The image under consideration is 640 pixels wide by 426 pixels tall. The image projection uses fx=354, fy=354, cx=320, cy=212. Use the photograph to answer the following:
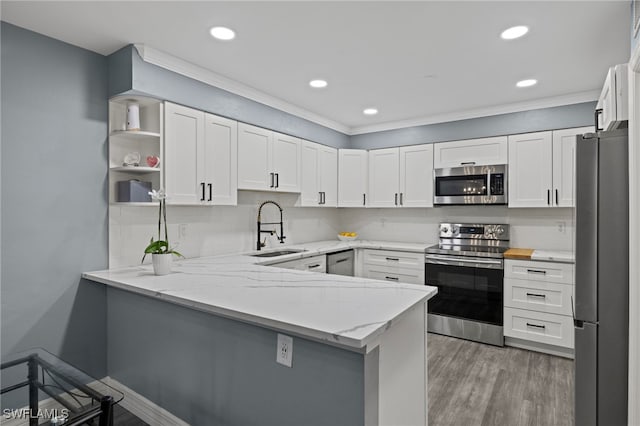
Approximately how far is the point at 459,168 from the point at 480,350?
199 cm

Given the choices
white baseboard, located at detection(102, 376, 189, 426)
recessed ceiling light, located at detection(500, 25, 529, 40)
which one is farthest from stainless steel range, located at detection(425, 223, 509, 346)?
white baseboard, located at detection(102, 376, 189, 426)

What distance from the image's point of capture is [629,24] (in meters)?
2.19

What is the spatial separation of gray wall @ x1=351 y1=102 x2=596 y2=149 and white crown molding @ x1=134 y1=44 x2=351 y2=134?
99cm

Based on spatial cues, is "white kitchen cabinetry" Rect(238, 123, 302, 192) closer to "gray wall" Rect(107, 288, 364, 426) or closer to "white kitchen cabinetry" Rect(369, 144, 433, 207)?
"white kitchen cabinetry" Rect(369, 144, 433, 207)

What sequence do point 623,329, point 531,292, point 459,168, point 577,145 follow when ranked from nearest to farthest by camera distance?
point 623,329, point 577,145, point 531,292, point 459,168

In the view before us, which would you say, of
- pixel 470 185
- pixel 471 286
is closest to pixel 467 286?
pixel 471 286

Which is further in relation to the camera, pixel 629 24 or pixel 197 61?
pixel 197 61

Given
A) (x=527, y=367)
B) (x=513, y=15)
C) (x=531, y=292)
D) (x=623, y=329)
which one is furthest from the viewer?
(x=531, y=292)

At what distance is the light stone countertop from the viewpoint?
1423mm

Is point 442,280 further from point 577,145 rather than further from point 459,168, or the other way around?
point 577,145

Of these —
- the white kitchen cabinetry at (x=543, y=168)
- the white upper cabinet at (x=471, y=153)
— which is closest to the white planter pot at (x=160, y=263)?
the white upper cabinet at (x=471, y=153)

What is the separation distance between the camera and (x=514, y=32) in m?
2.31

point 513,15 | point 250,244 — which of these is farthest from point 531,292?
point 250,244

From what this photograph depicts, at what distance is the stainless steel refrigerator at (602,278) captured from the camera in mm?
1752
